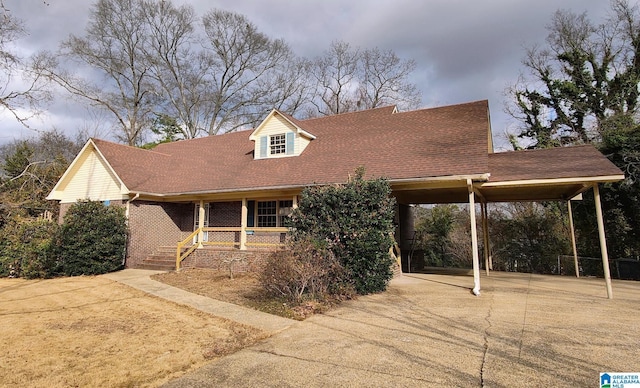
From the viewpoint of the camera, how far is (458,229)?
2081 cm

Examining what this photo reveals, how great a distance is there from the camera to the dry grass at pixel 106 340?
4336mm

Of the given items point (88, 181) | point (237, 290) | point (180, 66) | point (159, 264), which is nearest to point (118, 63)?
point (180, 66)

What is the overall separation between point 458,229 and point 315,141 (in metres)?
10.8

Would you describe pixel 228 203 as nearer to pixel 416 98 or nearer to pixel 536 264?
pixel 536 264

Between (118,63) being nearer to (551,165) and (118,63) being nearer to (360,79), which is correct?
(360,79)

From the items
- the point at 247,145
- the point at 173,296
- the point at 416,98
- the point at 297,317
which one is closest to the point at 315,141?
the point at 247,145

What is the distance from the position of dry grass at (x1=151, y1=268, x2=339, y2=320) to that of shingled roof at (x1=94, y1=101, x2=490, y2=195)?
3450mm

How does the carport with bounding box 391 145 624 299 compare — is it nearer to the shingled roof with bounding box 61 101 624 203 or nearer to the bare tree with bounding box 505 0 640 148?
the shingled roof with bounding box 61 101 624 203

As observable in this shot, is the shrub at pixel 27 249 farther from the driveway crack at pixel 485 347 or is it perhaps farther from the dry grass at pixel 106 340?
the driveway crack at pixel 485 347

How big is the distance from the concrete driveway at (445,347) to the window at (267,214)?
25.7 ft

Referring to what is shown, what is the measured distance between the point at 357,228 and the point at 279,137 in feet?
28.3

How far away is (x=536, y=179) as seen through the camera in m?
9.66

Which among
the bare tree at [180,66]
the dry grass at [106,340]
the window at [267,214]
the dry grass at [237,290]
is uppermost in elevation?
the bare tree at [180,66]

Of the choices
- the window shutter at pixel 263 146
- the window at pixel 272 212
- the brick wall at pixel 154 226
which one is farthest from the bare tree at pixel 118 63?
the window at pixel 272 212
